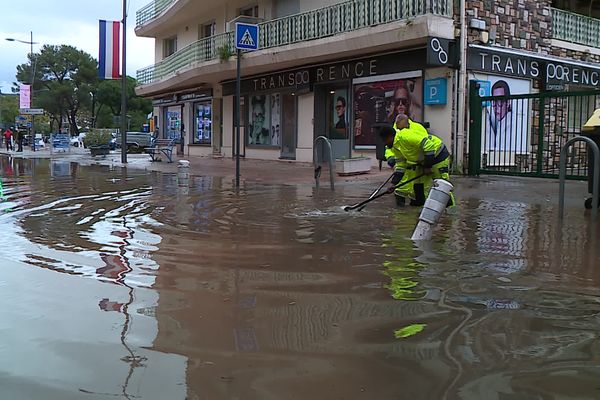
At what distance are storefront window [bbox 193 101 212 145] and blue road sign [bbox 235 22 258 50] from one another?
1740 cm

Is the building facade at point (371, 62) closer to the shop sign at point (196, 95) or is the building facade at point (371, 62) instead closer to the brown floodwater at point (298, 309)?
the shop sign at point (196, 95)

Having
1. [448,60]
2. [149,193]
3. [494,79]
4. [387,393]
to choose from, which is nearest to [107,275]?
[387,393]

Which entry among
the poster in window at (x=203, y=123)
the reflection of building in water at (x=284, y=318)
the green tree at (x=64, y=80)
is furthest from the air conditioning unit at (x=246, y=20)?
the green tree at (x=64, y=80)

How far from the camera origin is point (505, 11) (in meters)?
16.3

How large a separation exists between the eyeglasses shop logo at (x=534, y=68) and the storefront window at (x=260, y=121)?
943 centimetres

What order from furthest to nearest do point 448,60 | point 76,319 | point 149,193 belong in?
point 448,60
point 149,193
point 76,319

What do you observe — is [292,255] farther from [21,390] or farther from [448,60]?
[448,60]

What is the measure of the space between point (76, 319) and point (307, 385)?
1.74 m

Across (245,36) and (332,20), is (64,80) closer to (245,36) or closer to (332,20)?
(332,20)

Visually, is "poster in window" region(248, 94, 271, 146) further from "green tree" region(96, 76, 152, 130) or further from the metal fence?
"green tree" region(96, 76, 152, 130)

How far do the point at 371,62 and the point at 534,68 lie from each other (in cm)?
446

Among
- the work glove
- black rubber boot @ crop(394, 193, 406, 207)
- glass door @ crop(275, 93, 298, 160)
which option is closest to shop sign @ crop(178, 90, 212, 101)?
glass door @ crop(275, 93, 298, 160)

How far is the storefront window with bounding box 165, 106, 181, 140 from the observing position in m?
32.7

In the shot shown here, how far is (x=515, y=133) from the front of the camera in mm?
15453
